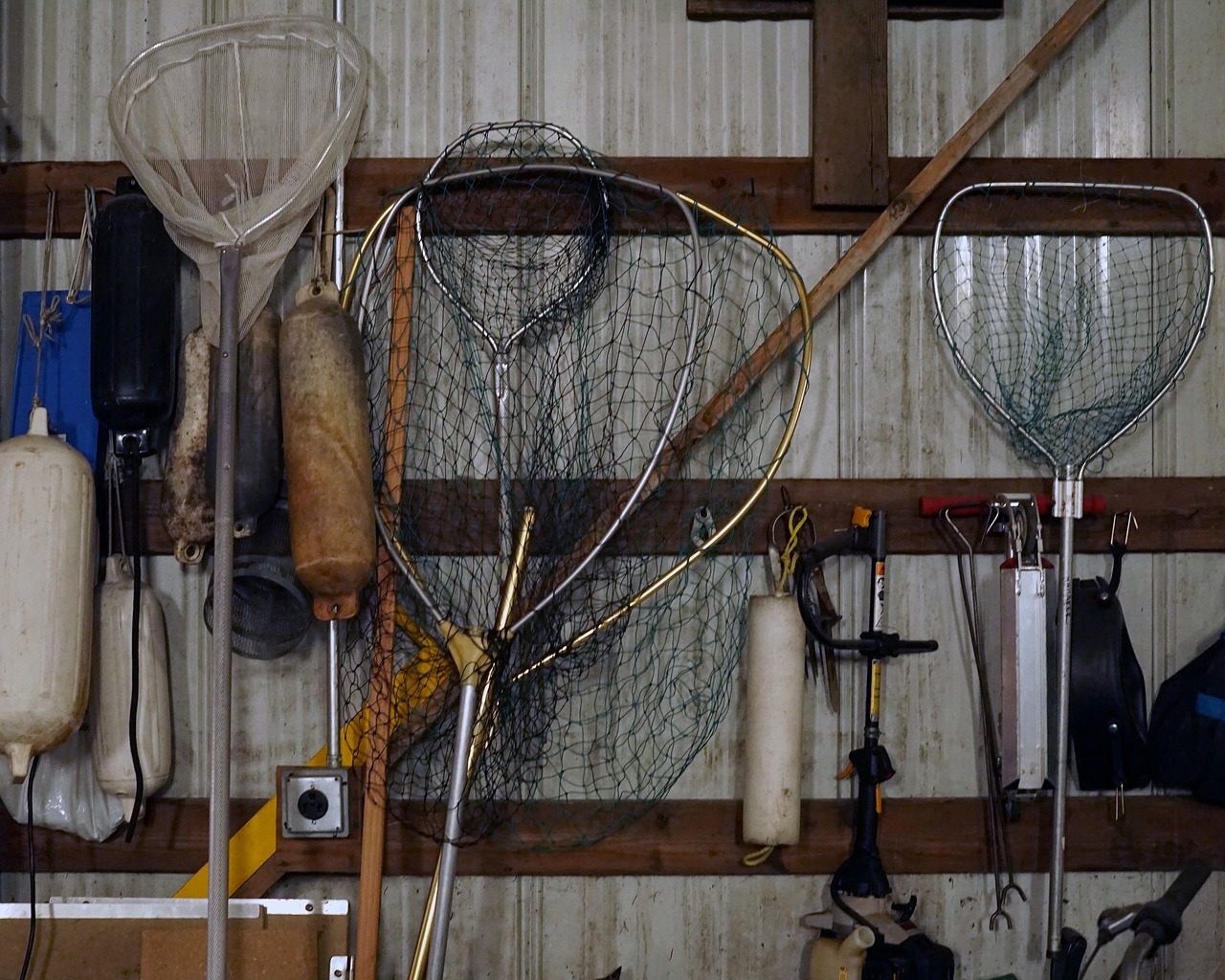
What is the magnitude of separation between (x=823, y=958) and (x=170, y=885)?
1482 mm

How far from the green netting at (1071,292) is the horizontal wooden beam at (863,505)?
0.19m

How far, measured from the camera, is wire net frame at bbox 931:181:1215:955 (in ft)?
8.42

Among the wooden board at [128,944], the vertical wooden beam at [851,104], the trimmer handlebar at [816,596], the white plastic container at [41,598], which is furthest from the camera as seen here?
the vertical wooden beam at [851,104]

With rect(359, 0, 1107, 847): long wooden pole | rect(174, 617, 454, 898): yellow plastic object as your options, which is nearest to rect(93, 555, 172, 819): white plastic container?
rect(174, 617, 454, 898): yellow plastic object

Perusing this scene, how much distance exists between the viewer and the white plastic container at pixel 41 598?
222 cm

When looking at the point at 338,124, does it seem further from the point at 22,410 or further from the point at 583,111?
the point at 22,410

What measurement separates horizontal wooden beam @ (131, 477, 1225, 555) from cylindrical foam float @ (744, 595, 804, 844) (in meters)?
0.20

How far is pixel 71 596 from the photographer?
2275 millimetres

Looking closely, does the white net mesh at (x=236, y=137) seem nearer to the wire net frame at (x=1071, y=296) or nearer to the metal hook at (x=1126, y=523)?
the wire net frame at (x=1071, y=296)

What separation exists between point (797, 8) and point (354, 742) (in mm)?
1984

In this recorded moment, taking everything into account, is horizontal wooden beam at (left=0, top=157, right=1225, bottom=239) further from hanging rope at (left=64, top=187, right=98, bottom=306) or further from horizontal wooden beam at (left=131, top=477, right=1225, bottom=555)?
horizontal wooden beam at (left=131, top=477, right=1225, bottom=555)

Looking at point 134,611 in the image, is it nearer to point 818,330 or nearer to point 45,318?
point 45,318

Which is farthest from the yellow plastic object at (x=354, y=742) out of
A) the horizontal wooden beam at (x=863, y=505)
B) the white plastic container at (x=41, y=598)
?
the white plastic container at (x=41, y=598)

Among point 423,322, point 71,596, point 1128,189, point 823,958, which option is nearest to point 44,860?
point 71,596
